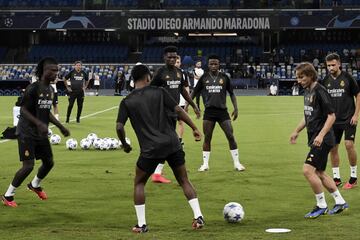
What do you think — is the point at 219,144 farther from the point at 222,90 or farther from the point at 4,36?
the point at 4,36

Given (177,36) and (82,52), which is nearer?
(82,52)

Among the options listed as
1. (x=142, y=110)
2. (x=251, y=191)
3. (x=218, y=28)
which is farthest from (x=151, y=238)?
(x=218, y=28)

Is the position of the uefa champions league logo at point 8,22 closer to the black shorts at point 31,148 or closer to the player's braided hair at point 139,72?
the black shorts at point 31,148

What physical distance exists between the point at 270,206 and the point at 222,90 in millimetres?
4628

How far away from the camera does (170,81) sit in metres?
15.3

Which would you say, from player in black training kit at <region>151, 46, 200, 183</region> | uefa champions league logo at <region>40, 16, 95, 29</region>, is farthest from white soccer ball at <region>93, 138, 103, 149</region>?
uefa champions league logo at <region>40, 16, 95, 29</region>

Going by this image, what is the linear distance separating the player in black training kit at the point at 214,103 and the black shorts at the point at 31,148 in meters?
4.46

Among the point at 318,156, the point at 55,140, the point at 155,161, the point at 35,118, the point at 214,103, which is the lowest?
the point at 55,140

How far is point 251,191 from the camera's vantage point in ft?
44.6

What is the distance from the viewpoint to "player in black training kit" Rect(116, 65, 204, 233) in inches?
391

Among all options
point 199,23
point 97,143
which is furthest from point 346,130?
point 199,23

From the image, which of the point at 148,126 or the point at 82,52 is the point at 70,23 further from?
the point at 148,126

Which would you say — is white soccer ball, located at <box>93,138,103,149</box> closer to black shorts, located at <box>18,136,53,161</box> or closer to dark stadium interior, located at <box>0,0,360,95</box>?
black shorts, located at <box>18,136,53,161</box>

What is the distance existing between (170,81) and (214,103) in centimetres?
129
